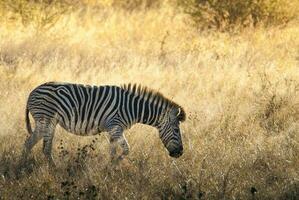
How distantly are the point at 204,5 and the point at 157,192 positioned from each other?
9419 mm

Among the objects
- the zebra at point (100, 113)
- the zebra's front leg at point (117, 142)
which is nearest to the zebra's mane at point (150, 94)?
the zebra at point (100, 113)

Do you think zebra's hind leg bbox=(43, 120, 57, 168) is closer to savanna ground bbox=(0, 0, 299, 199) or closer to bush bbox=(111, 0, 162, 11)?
savanna ground bbox=(0, 0, 299, 199)

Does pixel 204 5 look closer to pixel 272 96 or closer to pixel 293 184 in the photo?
pixel 272 96

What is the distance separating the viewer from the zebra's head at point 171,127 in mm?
7688

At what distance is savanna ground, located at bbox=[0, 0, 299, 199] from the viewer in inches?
265

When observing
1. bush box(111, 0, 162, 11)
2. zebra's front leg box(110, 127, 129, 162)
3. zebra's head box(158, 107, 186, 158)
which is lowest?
bush box(111, 0, 162, 11)

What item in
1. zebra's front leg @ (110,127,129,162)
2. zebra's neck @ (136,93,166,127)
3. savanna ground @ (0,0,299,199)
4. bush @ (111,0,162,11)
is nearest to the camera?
savanna ground @ (0,0,299,199)

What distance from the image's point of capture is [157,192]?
6.58 metres

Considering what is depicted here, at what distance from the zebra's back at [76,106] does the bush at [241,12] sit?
747cm

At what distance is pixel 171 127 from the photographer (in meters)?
7.75

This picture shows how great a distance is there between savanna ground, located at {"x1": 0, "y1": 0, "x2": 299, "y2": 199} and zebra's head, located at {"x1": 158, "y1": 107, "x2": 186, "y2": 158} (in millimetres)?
206

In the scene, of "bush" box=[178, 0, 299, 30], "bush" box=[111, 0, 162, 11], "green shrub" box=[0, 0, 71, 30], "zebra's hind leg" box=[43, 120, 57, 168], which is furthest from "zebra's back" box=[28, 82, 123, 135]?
"bush" box=[111, 0, 162, 11]

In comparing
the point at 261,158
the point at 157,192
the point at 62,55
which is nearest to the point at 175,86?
the point at 62,55

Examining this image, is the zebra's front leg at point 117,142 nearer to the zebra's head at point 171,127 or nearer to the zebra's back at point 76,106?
the zebra's back at point 76,106
